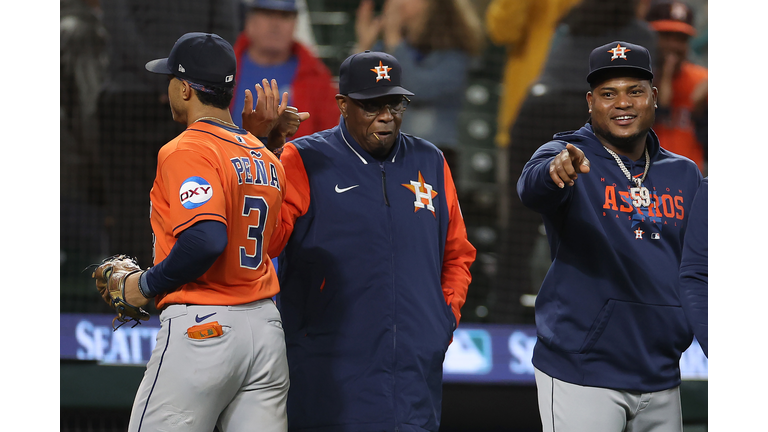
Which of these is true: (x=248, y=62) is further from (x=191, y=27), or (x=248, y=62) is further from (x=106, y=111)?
(x=106, y=111)

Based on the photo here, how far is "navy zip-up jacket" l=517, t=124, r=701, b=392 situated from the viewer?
2.15m

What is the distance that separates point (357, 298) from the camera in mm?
2332

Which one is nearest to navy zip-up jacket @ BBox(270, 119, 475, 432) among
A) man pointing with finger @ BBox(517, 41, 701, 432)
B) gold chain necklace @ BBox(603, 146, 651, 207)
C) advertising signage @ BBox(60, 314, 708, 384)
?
man pointing with finger @ BBox(517, 41, 701, 432)

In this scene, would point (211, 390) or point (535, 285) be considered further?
point (535, 285)

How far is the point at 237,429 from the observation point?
2.09 metres

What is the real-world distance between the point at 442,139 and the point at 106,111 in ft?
6.61

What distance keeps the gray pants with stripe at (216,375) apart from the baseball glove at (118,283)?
0.11 meters

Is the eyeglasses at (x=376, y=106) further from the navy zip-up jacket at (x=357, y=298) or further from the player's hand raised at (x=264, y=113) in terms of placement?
the player's hand raised at (x=264, y=113)

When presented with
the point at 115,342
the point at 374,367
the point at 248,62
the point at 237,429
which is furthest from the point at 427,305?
the point at 248,62

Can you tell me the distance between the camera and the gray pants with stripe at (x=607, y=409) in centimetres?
212

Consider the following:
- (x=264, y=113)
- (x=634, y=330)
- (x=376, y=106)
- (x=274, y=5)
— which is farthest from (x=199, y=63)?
(x=274, y=5)

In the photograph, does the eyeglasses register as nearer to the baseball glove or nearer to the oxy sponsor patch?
the oxy sponsor patch

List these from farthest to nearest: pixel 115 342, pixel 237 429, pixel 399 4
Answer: pixel 399 4
pixel 115 342
pixel 237 429

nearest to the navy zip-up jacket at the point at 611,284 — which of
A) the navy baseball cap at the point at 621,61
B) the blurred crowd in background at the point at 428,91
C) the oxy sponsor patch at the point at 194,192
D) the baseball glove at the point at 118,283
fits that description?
the navy baseball cap at the point at 621,61
